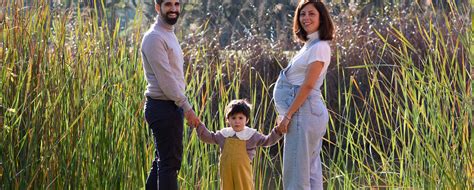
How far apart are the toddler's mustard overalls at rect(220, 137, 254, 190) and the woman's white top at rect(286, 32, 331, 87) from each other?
32 centimetres

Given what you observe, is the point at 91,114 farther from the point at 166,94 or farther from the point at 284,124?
the point at 284,124

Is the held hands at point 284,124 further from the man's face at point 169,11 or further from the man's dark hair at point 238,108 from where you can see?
the man's face at point 169,11

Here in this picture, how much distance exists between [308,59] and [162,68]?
Result: 54 cm

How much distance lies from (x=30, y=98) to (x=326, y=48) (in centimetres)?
115

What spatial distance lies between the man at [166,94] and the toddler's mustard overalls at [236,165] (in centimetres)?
16

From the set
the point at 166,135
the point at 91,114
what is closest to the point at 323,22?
the point at 166,135

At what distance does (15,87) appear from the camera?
13.6 ft

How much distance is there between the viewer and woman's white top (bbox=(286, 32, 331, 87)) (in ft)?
12.7

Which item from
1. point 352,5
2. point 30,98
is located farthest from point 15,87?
point 352,5

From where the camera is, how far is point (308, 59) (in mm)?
3873

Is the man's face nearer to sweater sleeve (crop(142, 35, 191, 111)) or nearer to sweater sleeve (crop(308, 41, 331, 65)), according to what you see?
sweater sleeve (crop(142, 35, 191, 111))

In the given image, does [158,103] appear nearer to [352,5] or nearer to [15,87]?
[15,87]

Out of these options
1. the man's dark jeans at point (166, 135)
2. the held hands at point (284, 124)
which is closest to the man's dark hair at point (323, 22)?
the held hands at point (284, 124)

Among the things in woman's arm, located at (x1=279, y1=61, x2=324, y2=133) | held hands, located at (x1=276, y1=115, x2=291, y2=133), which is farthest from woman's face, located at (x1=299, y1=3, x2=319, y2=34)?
held hands, located at (x1=276, y1=115, x2=291, y2=133)
